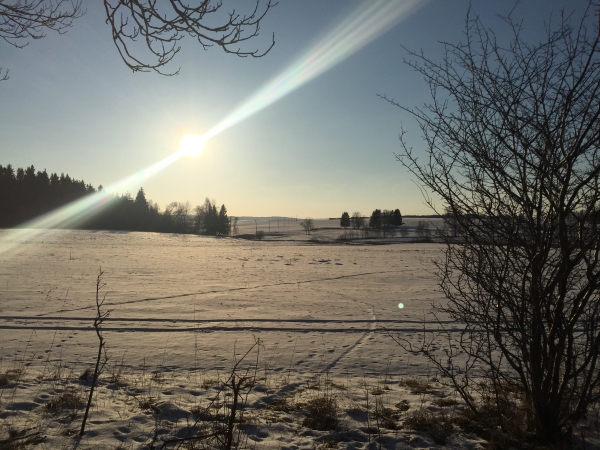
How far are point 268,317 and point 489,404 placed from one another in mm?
7894

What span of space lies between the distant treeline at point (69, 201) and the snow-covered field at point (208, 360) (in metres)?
60.9

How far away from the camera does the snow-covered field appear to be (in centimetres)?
405

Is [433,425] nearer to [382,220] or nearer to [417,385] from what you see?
[417,385]

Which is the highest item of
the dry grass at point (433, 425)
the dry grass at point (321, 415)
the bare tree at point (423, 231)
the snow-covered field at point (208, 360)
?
the bare tree at point (423, 231)

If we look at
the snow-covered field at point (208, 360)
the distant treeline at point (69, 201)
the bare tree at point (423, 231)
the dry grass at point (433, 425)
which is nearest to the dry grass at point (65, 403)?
the snow-covered field at point (208, 360)

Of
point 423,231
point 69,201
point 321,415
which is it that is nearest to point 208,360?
point 321,415

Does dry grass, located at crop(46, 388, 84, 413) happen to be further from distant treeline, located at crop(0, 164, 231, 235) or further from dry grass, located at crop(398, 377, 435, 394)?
distant treeline, located at crop(0, 164, 231, 235)

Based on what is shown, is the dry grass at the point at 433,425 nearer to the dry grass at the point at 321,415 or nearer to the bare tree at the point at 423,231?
the dry grass at the point at 321,415

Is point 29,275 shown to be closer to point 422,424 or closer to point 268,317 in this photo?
point 268,317

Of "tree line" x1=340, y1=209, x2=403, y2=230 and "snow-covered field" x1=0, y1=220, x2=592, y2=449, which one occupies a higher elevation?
"tree line" x1=340, y1=209, x2=403, y2=230

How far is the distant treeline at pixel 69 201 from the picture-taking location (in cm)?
6731

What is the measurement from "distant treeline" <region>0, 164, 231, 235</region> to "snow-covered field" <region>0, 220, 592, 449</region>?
60.9 metres

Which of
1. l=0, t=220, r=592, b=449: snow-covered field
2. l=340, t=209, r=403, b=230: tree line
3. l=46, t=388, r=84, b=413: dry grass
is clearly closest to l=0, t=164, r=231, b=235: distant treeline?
l=340, t=209, r=403, b=230: tree line

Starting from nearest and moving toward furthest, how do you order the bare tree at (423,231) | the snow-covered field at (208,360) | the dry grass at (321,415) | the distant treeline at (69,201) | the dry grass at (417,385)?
the snow-covered field at (208,360), the dry grass at (321,415), the dry grass at (417,385), the bare tree at (423,231), the distant treeline at (69,201)
